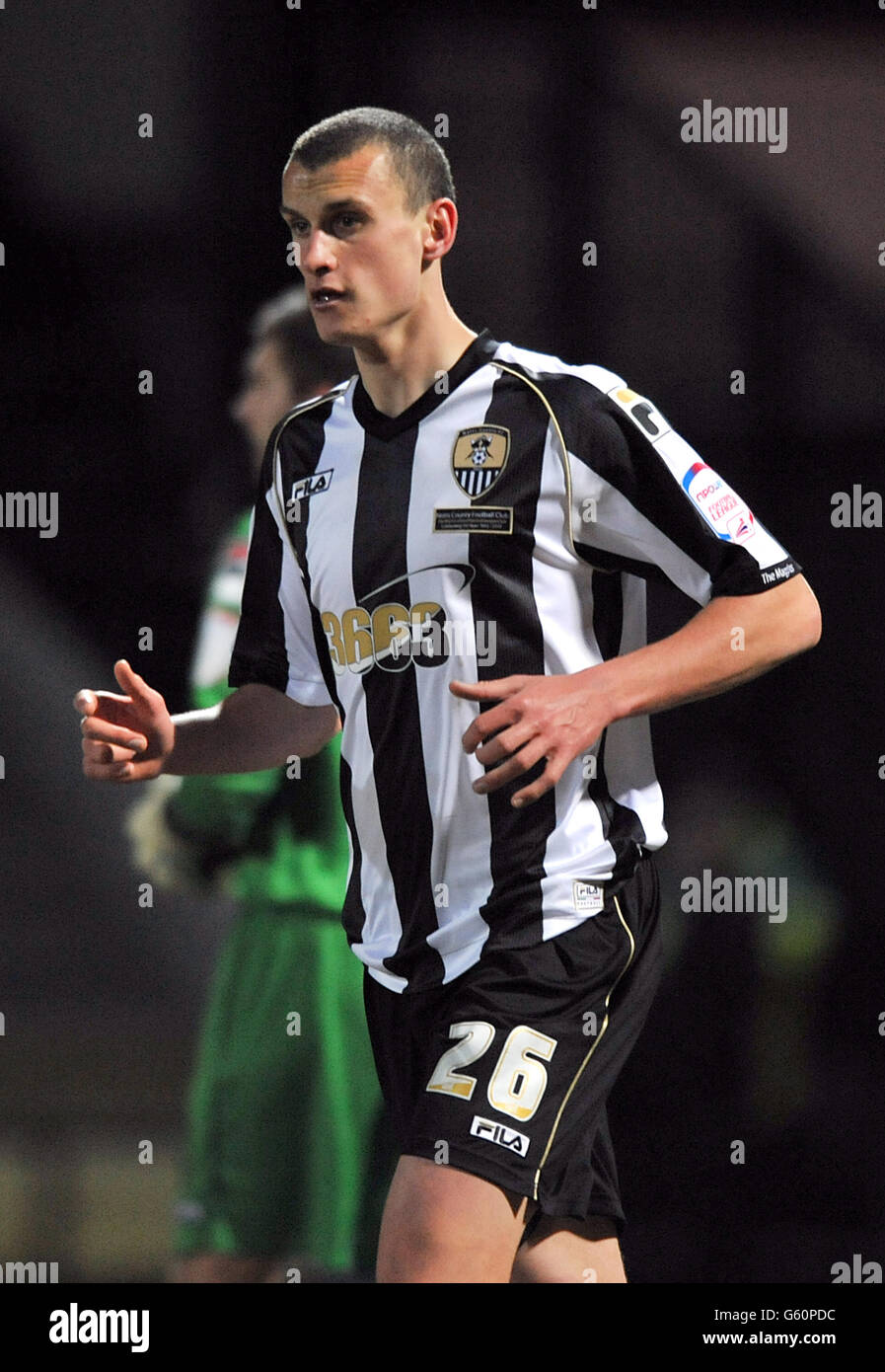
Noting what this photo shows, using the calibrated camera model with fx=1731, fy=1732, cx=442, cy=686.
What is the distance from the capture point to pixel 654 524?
237cm

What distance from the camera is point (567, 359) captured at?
3553mm

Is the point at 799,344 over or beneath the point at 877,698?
over

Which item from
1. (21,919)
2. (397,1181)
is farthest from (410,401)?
→ (21,919)

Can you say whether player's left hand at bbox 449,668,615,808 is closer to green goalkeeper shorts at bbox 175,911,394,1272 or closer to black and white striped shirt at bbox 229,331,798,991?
black and white striped shirt at bbox 229,331,798,991

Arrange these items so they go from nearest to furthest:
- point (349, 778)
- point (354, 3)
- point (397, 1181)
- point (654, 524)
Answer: point (397, 1181)
point (654, 524)
point (349, 778)
point (354, 3)

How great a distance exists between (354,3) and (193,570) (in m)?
1.21

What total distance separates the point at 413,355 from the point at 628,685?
2.06 feet

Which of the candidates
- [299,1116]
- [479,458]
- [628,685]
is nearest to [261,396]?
[479,458]

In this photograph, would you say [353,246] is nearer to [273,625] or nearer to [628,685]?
[273,625]

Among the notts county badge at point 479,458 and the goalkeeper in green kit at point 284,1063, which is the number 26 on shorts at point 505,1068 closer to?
the notts county badge at point 479,458

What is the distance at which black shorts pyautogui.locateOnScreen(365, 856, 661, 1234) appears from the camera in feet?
7.17

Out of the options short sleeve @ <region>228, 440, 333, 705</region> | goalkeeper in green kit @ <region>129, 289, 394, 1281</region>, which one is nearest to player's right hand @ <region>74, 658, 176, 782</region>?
short sleeve @ <region>228, 440, 333, 705</region>

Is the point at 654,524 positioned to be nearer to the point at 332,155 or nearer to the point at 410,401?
the point at 410,401

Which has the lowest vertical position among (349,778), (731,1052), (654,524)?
(731,1052)
